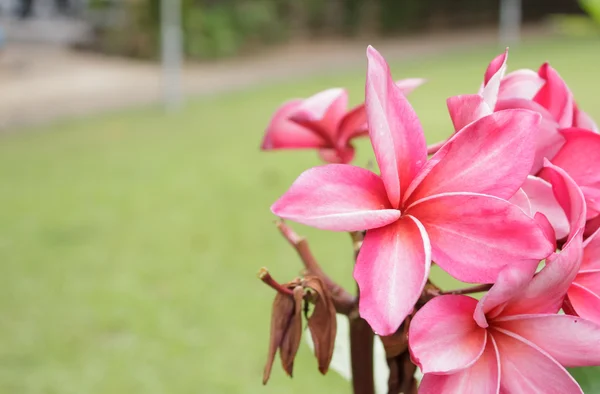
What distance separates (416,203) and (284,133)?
0.40 ft

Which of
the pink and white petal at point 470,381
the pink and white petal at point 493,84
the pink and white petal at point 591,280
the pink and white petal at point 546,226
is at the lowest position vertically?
the pink and white petal at point 470,381

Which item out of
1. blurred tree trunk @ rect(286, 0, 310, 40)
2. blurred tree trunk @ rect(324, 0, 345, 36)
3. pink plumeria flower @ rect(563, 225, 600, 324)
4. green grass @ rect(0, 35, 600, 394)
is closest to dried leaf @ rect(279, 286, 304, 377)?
pink plumeria flower @ rect(563, 225, 600, 324)

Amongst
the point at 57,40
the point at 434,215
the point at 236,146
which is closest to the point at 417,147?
the point at 434,215

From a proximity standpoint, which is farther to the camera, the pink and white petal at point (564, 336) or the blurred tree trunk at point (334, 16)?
the blurred tree trunk at point (334, 16)

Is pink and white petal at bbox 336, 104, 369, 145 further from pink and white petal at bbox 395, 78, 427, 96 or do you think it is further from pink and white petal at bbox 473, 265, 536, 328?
pink and white petal at bbox 473, 265, 536, 328

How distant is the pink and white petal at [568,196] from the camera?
0.28m

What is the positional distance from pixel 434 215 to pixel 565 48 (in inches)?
338

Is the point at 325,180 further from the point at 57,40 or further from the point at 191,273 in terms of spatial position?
the point at 57,40

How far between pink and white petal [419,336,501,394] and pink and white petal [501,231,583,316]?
18 millimetres

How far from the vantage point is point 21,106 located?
6180 millimetres

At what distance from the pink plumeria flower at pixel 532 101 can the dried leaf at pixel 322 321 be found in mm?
89

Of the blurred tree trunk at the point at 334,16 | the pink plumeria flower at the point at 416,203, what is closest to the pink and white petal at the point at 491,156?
the pink plumeria flower at the point at 416,203

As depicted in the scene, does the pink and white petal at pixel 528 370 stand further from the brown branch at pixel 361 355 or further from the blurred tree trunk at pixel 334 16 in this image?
the blurred tree trunk at pixel 334 16

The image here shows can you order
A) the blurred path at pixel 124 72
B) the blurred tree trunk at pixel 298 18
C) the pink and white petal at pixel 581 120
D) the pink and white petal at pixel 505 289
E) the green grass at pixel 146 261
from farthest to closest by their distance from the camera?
the blurred tree trunk at pixel 298 18 < the blurred path at pixel 124 72 < the green grass at pixel 146 261 < the pink and white petal at pixel 581 120 < the pink and white petal at pixel 505 289
